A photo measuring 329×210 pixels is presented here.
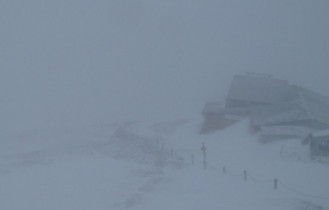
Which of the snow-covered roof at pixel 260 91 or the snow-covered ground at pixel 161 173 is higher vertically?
the snow-covered roof at pixel 260 91

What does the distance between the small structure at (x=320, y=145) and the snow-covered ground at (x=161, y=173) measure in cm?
59

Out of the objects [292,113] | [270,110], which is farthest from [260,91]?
[292,113]

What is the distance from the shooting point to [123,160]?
22.8m

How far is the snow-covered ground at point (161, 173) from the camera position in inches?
568

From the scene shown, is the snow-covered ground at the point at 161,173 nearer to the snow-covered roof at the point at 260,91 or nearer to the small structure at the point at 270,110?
the small structure at the point at 270,110

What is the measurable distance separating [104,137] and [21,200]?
49.4 feet

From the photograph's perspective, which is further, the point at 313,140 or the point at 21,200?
the point at 313,140

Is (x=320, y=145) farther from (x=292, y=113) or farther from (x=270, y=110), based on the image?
(x=270, y=110)

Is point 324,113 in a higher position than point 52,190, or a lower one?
higher

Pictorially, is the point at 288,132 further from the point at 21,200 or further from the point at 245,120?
the point at 21,200

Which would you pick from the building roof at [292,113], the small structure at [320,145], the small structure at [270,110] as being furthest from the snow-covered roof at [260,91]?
the small structure at [320,145]

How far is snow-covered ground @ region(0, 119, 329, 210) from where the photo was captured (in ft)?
47.4

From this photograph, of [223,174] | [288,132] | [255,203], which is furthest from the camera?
[288,132]

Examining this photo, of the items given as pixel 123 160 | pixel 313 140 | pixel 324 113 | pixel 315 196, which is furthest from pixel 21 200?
pixel 324 113
